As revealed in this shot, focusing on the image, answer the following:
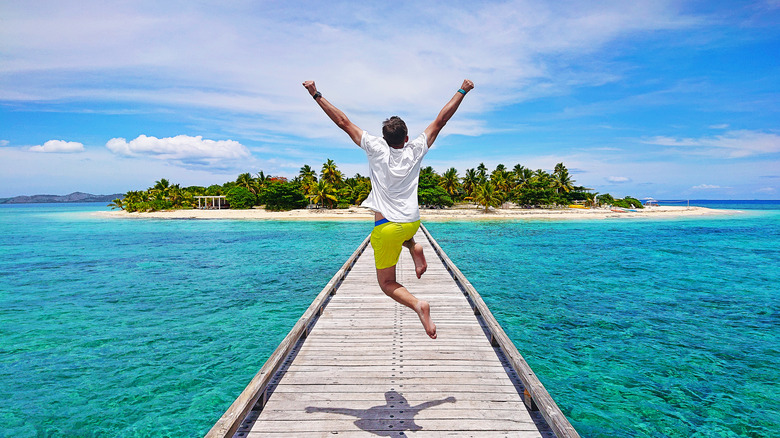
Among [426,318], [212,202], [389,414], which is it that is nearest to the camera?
[426,318]

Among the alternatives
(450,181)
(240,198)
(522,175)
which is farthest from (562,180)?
(240,198)

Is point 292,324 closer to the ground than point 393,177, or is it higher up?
closer to the ground

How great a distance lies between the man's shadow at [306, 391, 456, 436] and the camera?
13.4 feet

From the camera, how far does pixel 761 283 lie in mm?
17859

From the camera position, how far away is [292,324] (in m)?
11.4

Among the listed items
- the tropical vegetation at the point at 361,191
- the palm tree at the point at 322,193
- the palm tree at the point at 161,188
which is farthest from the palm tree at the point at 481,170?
the palm tree at the point at 161,188

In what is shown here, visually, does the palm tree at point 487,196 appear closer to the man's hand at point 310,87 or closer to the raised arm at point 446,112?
the raised arm at point 446,112

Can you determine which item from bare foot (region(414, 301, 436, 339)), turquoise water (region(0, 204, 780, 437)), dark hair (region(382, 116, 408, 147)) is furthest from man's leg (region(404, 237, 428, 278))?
turquoise water (region(0, 204, 780, 437))

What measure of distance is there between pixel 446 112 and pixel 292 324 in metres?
9.61

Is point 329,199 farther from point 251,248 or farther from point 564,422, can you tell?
point 564,422

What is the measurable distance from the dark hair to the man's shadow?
2811 millimetres

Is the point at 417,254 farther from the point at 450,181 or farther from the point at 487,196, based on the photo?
the point at 450,181

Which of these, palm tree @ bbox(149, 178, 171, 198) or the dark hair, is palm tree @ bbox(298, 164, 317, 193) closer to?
palm tree @ bbox(149, 178, 171, 198)

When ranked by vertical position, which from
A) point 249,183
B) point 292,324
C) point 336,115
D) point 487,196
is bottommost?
point 292,324
